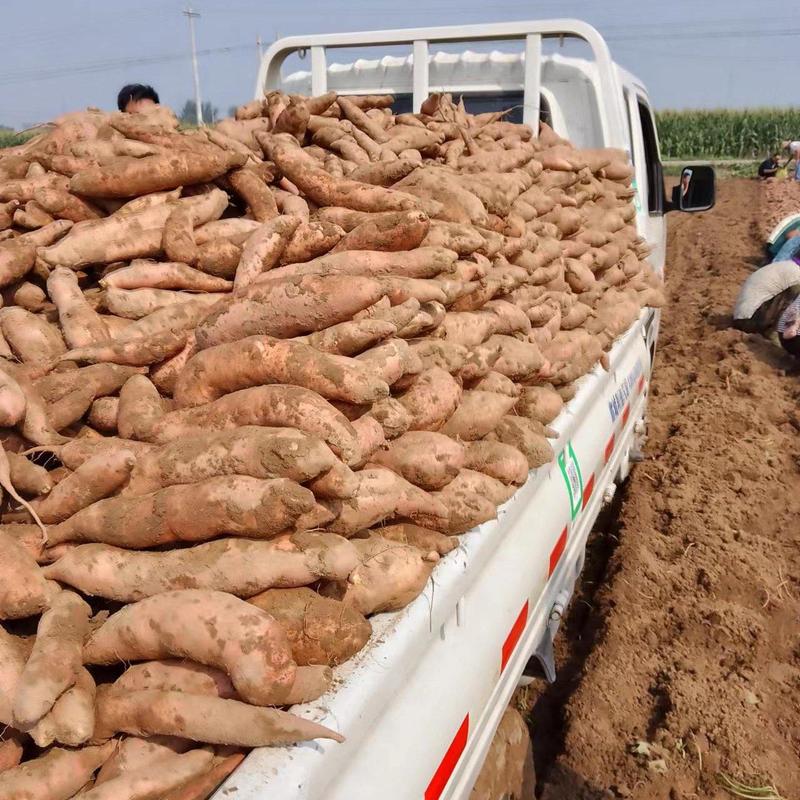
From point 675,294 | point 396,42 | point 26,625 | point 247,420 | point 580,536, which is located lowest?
point 675,294

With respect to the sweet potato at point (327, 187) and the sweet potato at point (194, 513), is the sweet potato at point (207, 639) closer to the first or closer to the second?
the sweet potato at point (194, 513)

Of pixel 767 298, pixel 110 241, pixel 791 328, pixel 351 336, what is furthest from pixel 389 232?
pixel 767 298

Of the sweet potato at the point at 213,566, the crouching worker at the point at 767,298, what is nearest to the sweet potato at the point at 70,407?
the sweet potato at the point at 213,566

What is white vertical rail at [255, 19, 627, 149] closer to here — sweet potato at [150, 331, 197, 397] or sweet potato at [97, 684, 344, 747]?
sweet potato at [150, 331, 197, 397]

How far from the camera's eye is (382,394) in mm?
1932

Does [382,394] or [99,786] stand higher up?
[382,394]

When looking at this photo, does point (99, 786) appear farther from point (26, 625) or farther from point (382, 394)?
point (382, 394)

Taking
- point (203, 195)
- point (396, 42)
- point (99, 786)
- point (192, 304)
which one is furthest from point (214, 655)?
point (396, 42)

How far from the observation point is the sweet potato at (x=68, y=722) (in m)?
1.38

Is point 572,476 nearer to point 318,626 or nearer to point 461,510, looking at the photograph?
point 461,510

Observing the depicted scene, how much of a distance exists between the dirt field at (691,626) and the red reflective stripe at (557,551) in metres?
1.07

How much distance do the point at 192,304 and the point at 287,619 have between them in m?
1.28

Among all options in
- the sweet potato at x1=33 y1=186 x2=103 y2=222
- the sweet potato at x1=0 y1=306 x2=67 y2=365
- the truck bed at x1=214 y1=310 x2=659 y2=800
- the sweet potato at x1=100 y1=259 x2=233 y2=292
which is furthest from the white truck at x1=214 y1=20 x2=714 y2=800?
the sweet potato at x1=33 y1=186 x2=103 y2=222

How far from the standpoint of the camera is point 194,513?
1688 millimetres
